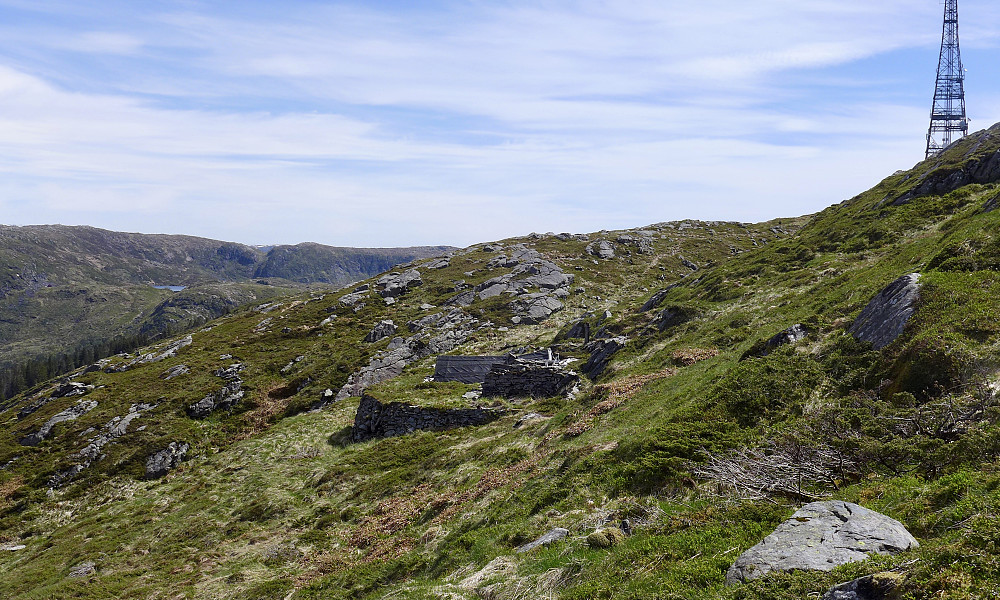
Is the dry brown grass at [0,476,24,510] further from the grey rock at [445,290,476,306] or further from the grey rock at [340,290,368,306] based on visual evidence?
the grey rock at [445,290,476,306]

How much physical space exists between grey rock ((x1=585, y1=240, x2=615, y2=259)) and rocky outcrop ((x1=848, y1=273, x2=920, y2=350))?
78.9 m

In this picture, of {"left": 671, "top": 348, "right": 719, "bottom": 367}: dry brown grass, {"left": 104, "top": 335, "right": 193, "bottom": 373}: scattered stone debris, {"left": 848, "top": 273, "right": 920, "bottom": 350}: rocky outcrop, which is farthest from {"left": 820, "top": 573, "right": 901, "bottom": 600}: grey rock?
{"left": 104, "top": 335, "right": 193, "bottom": 373}: scattered stone debris

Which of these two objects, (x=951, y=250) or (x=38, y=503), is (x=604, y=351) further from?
(x=38, y=503)

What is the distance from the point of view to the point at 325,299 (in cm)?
9031

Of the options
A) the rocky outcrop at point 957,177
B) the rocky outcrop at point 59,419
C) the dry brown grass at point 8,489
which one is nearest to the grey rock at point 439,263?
the rocky outcrop at point 59,419

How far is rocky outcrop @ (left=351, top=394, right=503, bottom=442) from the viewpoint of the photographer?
3844 cm

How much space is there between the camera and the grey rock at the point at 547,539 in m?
15.2

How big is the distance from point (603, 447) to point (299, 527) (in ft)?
63.0

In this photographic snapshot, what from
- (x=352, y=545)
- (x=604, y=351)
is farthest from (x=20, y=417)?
(x=604, y=351)

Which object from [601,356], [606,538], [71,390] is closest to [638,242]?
[601,356]

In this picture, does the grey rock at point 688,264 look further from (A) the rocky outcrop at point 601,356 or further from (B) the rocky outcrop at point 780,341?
(B) the rocky outcrop at point 780,341

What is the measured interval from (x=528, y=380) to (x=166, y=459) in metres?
34.4

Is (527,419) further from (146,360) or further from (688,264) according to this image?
(688,264)

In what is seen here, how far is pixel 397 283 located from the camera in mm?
90750
